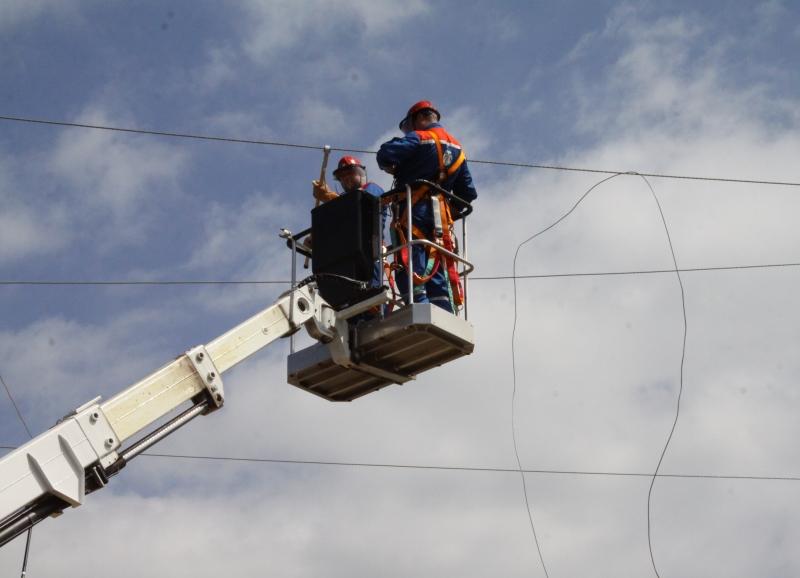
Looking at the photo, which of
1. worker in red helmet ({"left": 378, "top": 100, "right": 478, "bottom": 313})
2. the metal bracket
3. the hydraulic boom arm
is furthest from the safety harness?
the metal bracket

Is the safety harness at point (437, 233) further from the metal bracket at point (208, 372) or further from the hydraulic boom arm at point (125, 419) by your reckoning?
the metal bracket at point (208, 372)

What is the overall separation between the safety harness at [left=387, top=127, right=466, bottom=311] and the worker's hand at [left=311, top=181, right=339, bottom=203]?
2.18ft

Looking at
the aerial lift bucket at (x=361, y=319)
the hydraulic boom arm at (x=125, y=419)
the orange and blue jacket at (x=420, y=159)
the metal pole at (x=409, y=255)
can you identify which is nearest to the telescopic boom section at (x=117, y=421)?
the hydraulic boom arm at (x=125, y=419)

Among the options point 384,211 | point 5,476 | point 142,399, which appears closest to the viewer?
point 5,476

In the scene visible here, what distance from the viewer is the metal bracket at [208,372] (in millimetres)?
9117

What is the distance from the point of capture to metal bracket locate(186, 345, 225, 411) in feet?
29.9

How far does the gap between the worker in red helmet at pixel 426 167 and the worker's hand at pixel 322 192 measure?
1.68 ft

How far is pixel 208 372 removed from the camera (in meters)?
9.16

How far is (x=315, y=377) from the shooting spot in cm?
1019

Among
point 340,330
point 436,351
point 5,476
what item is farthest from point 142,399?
point 436,351

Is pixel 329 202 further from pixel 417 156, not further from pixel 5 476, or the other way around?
pixel 5 476

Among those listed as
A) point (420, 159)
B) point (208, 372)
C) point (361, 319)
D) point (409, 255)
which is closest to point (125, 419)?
point (208, 372)

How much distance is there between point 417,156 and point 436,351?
172cm

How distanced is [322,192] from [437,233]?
1.15 meters
